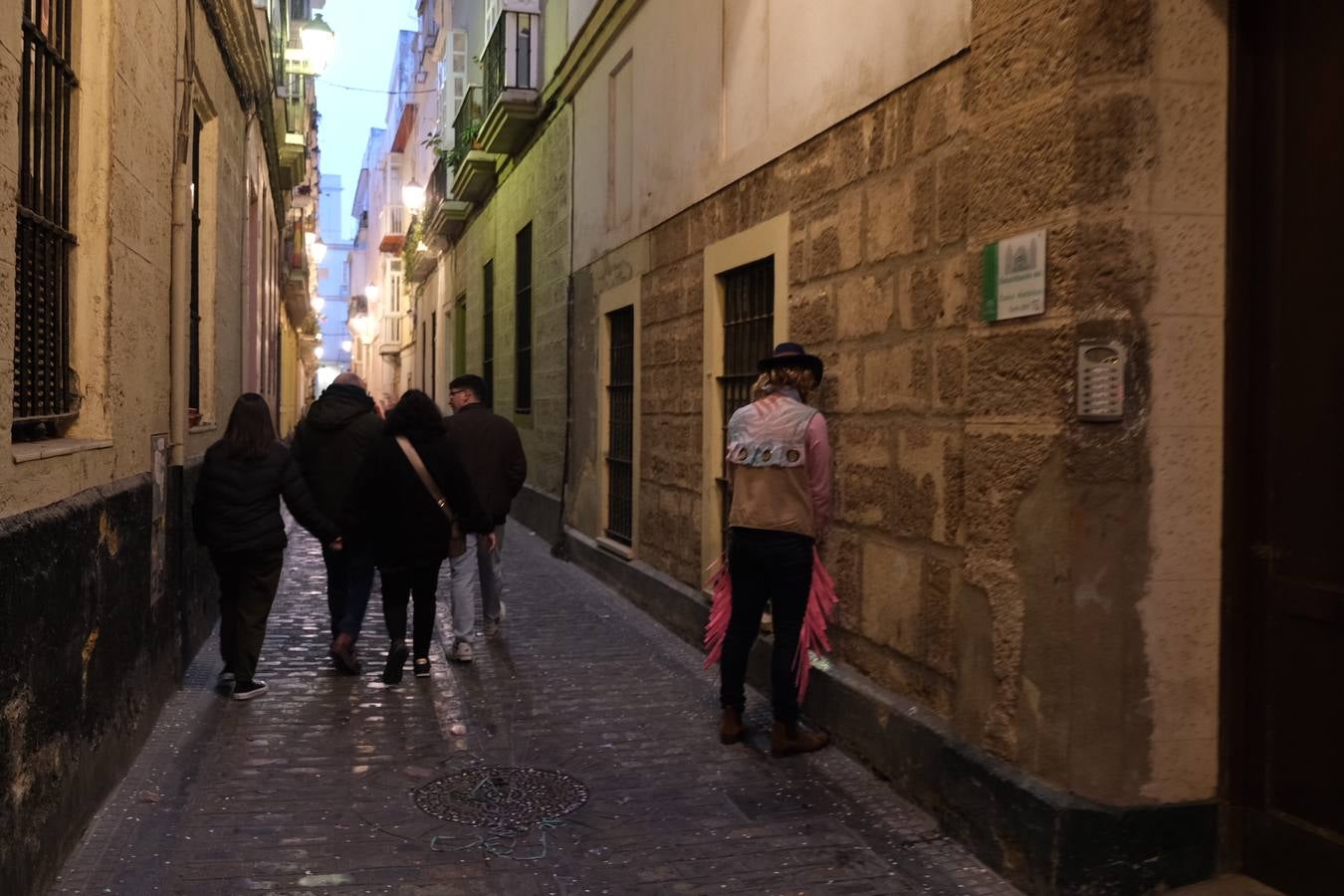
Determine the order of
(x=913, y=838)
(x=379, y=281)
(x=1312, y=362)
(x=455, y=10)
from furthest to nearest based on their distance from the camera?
(x=379, y=281) < (x=455, y=10) < (x=913, y=838) < (x=1312, y=362)

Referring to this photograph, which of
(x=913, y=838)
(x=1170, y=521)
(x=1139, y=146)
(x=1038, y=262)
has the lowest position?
(x=913, y=838)

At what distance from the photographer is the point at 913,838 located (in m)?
4.35

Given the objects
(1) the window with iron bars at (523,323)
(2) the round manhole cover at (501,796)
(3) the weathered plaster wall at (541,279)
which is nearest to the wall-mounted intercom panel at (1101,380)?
(2) the round manhole cover at (501,796)

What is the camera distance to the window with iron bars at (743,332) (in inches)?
271

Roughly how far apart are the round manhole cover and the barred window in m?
2.08

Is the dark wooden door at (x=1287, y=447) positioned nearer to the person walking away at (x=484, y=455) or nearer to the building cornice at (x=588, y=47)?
the person walking away at (x=484, y=455)

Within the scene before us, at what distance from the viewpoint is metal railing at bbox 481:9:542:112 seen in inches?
560

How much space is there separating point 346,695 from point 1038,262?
14.5ft

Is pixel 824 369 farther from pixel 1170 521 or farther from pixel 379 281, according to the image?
pixel 379 281

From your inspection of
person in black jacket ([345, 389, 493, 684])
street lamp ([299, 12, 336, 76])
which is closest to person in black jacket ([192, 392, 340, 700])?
person in black jacket ([345, 389, 493, 684])

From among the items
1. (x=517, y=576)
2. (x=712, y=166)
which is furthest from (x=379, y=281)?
(x=712, y=166)

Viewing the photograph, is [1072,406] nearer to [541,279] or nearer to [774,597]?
[774,597]

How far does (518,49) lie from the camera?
14.3 meters

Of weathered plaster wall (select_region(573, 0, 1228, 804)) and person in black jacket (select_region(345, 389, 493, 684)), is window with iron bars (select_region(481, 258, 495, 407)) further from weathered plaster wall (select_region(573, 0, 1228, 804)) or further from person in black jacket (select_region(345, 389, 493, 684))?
weathered plaster wall (select_region(573, 0, 1228, 804))
